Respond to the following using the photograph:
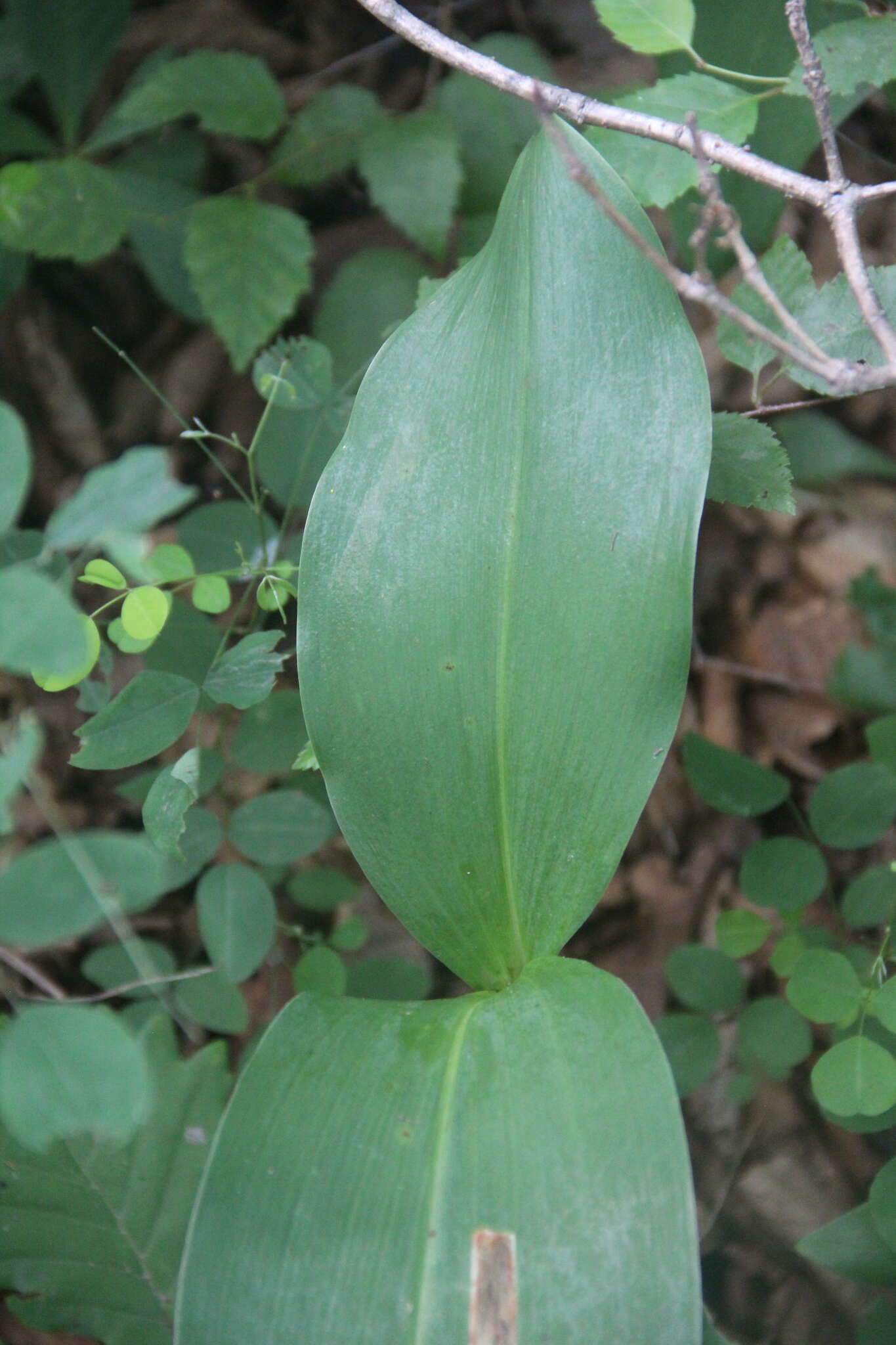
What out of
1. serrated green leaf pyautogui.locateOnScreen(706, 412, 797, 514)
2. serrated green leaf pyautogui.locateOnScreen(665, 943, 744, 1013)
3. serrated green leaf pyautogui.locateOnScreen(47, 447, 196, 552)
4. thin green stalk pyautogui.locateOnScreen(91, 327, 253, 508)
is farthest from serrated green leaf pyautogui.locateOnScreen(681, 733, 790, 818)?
serrated green leaf pyautogui.locateOnScreen(47, 447, 196, 552)

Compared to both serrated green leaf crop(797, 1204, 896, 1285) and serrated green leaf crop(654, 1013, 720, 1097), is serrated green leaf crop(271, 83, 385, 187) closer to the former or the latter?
serrated green leaf crop(654, 1013, 720, 1097)

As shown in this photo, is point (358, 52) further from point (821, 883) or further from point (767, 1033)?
point (767, 1033)

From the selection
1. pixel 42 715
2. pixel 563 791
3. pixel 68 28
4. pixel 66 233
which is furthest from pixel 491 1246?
pixel 68 28

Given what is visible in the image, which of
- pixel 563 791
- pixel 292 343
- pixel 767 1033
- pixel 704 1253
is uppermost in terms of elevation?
pixel 292 343

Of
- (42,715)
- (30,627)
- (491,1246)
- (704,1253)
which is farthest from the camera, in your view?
(42,715)

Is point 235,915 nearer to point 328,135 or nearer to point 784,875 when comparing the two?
point 784,875

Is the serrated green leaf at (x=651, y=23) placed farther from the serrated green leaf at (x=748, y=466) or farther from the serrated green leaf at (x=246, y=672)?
the serrated green leaf at (x=246, y=672)

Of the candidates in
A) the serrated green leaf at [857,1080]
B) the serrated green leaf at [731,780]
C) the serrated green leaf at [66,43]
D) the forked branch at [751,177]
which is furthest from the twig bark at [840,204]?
the serrated green leaf at [66,43]
